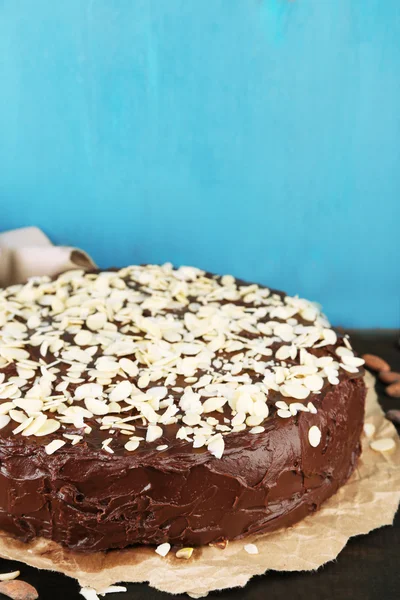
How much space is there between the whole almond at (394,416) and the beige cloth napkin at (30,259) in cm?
98

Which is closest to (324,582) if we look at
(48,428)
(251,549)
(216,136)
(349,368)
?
(251,549)

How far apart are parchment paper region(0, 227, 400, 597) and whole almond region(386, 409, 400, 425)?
219 mm

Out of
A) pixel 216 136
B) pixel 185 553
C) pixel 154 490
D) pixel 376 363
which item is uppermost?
pixel 216 136

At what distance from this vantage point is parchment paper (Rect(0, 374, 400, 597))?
138 cm

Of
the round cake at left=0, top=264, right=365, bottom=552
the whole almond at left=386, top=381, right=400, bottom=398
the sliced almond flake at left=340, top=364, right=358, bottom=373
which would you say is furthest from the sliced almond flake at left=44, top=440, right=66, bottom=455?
the whole almond at left=386, top=381, right=400, bottom=398

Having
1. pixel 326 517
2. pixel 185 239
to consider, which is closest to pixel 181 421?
pixel 326 517

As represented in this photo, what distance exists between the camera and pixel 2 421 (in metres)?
1.44

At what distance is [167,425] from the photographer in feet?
4.74

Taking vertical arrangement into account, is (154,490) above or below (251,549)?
above

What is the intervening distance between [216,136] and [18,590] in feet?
4.84

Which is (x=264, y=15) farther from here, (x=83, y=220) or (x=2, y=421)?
(x=2, y=421)

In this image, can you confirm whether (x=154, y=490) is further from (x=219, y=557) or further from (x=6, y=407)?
(x=6, y=407)

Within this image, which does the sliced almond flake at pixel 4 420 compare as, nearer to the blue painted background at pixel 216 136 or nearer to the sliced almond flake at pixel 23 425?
the sliced almond flake at pixel 23 425

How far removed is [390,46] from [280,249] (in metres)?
0.71
